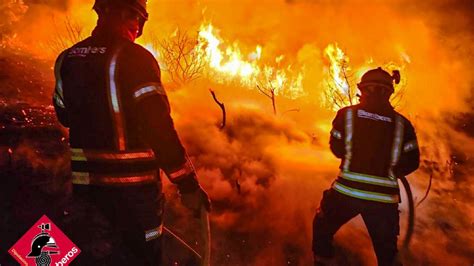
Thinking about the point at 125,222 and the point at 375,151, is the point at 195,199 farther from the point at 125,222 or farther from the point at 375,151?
the point at 375,151

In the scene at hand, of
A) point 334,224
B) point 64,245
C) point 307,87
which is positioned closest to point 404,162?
point 334,224

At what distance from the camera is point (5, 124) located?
21.9ft

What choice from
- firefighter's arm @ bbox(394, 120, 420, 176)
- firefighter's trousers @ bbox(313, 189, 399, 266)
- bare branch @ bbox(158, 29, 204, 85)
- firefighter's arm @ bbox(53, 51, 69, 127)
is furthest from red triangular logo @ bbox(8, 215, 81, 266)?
bare branch @ bbox(158, 29, 204, 85)

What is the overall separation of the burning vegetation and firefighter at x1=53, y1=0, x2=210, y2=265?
2.40m

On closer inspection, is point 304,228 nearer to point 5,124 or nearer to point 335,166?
point 335,166

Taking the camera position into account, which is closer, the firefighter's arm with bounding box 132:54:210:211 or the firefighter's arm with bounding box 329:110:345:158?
the firefighter's arm with bounding box 132:54:210:211

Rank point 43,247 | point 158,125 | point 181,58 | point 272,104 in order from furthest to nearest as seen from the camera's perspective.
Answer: point 181,58
point 272,104
point 43,247
point 158,125

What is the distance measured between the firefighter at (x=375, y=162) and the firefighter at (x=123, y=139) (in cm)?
185

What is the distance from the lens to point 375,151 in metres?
3.55

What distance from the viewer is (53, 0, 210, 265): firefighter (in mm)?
2385

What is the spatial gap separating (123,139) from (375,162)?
2.44m

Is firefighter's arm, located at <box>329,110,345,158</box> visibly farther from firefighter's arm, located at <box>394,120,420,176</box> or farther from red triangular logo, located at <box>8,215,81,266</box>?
red triangular logo, located at <box>8,215,81,266</box>

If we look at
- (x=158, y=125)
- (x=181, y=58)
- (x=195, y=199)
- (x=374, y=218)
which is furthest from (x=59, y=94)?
(x=181, y=58)

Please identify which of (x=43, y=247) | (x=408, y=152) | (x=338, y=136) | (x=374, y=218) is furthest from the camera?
(x=338, y=136)
